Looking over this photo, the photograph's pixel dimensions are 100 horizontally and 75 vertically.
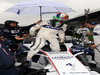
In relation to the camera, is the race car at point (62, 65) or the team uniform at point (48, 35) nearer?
the race car at point (62, 65)

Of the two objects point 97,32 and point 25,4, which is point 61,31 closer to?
point 97,32

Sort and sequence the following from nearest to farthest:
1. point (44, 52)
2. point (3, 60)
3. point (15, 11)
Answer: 1. point (3, 60)
2. point (44, 52)
3. point (15, 11)

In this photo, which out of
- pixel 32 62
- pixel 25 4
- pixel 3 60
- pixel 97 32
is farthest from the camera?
pixel 25 4

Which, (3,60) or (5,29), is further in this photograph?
(5,29)

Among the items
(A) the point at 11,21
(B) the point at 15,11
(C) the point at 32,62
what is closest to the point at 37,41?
(C) the point at 32,62

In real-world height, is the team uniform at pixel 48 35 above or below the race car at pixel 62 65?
above

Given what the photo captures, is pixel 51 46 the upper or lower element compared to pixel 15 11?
lower

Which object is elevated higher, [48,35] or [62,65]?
[48,35]

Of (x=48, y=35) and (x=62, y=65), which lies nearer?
(x=62, y=65)

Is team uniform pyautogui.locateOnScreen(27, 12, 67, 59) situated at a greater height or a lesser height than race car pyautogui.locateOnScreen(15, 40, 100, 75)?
greater

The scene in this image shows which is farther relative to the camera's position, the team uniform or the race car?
the team uniform

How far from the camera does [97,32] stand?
5637 millimetres

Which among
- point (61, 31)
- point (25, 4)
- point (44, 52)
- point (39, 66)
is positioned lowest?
point (39, 66)

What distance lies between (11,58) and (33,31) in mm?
1040
